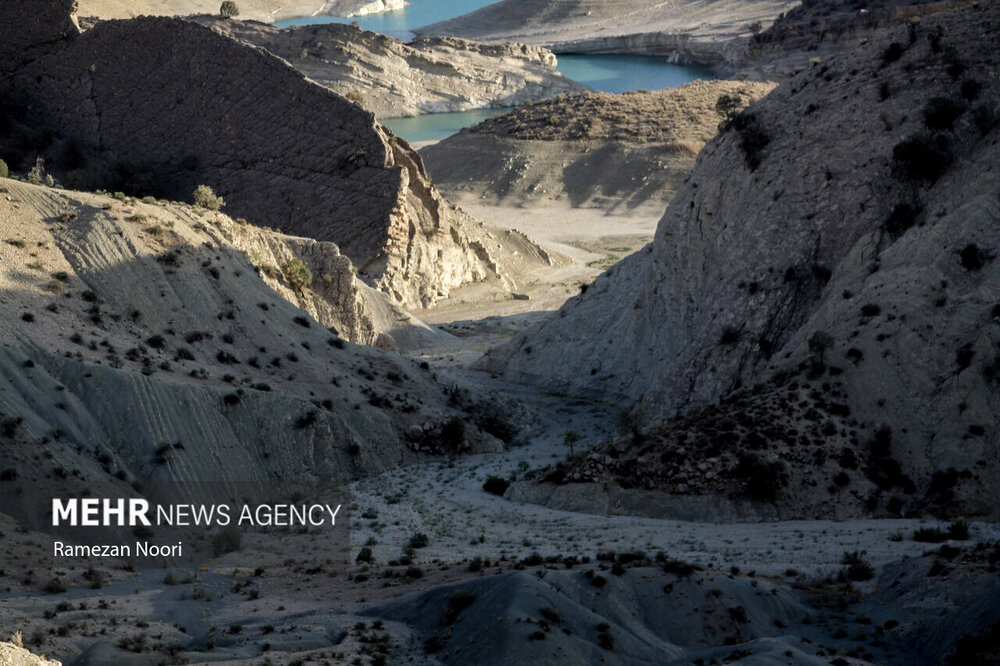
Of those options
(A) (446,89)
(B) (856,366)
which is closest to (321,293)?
(B) (856,366)

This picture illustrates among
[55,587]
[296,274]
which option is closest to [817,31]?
[296,274]

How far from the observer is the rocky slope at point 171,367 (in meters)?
24.9

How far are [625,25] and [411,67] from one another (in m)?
52.8

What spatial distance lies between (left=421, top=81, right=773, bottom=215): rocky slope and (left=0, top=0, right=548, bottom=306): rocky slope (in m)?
31.6

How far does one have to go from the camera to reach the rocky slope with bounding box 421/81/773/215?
273 feet

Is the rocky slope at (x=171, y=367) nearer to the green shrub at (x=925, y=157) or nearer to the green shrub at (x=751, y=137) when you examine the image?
the green shrub at (x=751, y=137)

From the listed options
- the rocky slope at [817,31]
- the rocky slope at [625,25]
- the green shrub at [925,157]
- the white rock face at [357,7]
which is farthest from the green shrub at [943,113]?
the white rock face at [357,7]

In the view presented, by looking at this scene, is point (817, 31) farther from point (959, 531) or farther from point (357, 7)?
point (959, 531)

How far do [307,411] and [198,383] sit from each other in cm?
271

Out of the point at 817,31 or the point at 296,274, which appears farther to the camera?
the point at 817,31

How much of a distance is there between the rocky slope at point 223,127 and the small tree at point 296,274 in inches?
490

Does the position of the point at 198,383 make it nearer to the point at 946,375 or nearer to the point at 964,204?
the point at 946,375

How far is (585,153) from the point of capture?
87125mm

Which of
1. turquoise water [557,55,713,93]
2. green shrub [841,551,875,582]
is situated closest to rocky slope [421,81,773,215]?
turquoise water [557,55,713,93]
